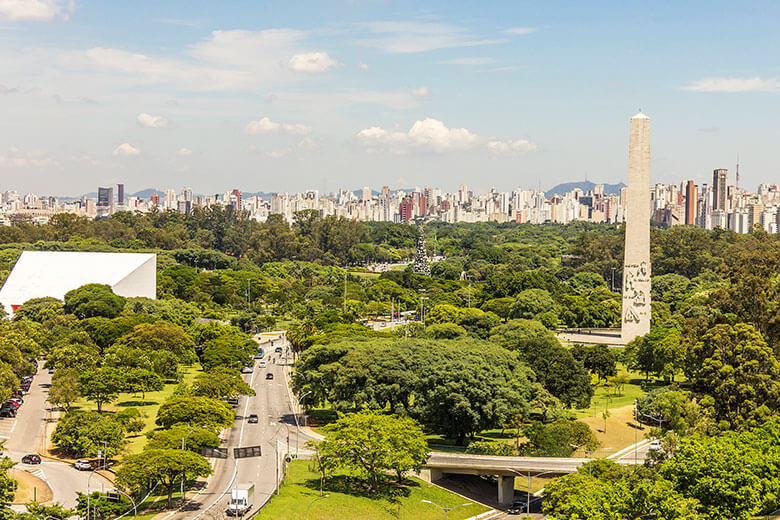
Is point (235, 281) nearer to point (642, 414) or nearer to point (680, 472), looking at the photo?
point (642, 414)

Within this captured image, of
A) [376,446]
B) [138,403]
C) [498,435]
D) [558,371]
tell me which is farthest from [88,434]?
[558,371]

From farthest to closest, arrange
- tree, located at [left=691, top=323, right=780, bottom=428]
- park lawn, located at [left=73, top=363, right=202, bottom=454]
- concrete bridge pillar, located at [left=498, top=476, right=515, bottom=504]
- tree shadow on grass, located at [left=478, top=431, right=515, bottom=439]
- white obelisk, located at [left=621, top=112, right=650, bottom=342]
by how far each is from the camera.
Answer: white obelisk, located at [left=621, top=112, right=650, bottom=342] → tree shadow on grass, located at [left=478, top=431, right=515, bottom=439] → park lawn, located at [left=73, top=363, right=202, bottom=454] → tree, located at [left=691, top=323, right=780, bottom=428] → concrete bridge pillar, located at [left=498, top=476, right=515, bottom=504]

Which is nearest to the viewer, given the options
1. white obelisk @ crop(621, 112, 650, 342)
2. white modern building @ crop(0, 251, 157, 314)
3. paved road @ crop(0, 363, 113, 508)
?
paved road @ crop(0, 363, 113, 508)

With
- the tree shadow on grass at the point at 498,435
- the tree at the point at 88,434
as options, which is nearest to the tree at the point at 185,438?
the tree at the point at 88,434

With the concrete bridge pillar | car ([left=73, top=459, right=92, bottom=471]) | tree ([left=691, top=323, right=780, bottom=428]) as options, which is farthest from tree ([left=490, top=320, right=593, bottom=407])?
car ([left=73, top=459, right=92, bottom=471])

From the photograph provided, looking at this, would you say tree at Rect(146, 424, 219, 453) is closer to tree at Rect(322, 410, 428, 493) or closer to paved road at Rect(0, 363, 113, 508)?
paved road at Rect(0, 363, 113, 508)

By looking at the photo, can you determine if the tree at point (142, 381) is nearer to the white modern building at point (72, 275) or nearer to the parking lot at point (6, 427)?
the parking lot at point (6, 427)
